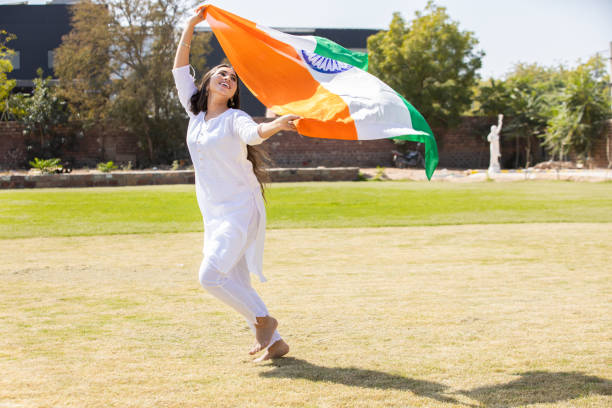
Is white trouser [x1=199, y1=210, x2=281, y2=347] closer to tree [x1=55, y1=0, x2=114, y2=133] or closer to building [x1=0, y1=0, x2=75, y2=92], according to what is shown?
tree [x1=55, y1=0, x2=114, y2=133]

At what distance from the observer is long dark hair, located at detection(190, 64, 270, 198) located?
4121 millimetres

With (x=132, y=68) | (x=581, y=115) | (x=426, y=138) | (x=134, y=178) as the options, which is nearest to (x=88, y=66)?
(x=132, y=68)

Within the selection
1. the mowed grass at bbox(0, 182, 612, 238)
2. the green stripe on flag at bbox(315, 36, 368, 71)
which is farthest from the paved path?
the green stripe on flag at bbox(315, 36, 368, 71)

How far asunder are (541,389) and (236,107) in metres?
2.36

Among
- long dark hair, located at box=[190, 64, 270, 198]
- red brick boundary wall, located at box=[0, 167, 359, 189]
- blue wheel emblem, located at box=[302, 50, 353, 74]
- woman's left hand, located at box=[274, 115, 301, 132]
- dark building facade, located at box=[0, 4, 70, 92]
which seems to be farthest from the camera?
dark building facade, located at box=[0, 4, 70, 92]

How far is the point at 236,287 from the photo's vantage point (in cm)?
396

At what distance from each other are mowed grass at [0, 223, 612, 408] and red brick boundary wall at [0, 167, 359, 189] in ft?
50.9

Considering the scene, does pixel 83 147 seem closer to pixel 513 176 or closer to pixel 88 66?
pixel 88 66

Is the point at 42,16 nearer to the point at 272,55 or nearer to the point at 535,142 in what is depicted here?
the point at 535,142

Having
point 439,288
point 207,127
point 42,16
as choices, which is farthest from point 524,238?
point 42,16

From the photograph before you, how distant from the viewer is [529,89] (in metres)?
A: 39.5

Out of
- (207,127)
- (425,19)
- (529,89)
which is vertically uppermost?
(425,19)

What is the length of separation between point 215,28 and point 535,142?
3535 centimetres

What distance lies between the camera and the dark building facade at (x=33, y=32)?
4197 centimetres
